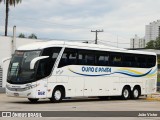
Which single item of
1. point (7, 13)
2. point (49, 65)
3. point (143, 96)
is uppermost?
point (7, 13)

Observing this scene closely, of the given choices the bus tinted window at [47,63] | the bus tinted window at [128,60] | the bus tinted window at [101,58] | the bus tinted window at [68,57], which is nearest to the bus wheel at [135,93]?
the bus tinted window at [128,60]

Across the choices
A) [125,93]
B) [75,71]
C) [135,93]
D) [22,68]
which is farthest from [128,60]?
[22,68]

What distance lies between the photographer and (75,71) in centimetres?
2661

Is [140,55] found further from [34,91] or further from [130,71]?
[34,91]

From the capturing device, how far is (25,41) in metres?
42.6

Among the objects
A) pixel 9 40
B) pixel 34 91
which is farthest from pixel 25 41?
pixel 34 91

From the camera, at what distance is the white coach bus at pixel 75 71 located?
24.3 m

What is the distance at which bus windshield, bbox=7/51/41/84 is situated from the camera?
24.2 m

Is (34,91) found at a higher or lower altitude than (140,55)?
lower

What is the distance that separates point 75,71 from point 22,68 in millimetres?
3590

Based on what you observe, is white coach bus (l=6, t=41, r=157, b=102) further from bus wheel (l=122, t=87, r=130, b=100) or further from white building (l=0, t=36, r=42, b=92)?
white building (l=0, t=36, r=42, b=92)

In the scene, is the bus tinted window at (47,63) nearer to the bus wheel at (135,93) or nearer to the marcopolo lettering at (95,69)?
the marcopolo lettering at (95,69)

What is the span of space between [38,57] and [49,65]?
90 centimetres

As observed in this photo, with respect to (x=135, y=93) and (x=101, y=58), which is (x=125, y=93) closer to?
(x=135, y=93)
